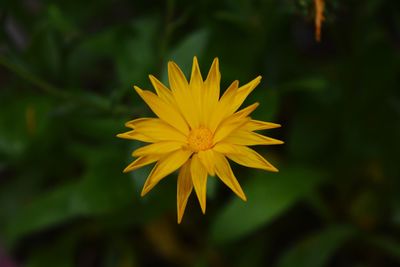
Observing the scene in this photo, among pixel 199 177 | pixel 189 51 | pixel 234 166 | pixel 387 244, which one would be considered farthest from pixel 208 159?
pixel 387 244

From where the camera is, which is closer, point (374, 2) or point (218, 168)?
point (218, 168)

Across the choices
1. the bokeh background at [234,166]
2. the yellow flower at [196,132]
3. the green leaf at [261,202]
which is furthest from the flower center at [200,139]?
the green leaf at [261,202]

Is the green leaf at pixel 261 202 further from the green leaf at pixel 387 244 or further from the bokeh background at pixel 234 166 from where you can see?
the green leaf at pixel 387 244

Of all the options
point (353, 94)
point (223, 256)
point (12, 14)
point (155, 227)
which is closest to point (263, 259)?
point (223, 256)

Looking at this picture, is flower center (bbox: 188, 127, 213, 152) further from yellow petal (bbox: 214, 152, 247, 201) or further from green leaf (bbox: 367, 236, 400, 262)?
green leaf (bbox: 367, 236, 400, 262)

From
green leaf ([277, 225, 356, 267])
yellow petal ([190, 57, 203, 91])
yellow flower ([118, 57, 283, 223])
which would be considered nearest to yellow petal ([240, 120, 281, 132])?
yellow flower ([118, 57, 283, 223])

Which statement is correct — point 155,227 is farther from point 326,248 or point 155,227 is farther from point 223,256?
point 326,248

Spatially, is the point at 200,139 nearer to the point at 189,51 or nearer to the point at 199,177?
the point at 199,177
